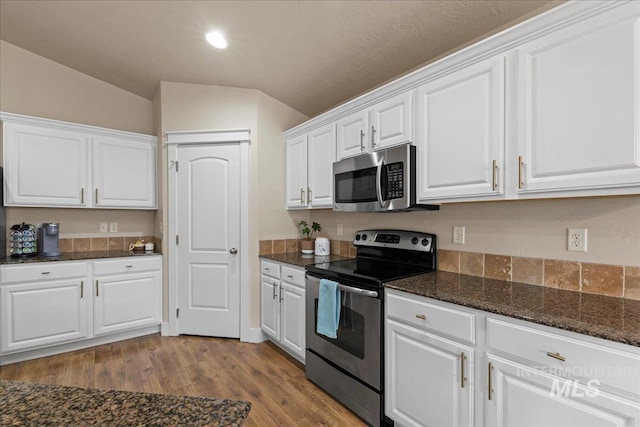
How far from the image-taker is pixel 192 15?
2.41 metres

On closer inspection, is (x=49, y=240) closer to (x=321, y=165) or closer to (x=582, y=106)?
(x=321, y=165)

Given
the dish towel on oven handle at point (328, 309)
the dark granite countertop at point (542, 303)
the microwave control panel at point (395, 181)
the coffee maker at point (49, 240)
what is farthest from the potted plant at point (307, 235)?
the coffee maker at point (49, 240)

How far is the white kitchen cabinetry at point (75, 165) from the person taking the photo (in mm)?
2969

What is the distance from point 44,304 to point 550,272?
3.95m

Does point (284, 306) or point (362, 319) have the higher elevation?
point (362, 319)

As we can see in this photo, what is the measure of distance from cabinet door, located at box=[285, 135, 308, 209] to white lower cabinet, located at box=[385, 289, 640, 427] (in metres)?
1.62

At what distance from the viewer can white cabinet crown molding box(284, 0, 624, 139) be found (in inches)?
54.2

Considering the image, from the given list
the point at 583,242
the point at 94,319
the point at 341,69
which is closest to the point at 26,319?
the point at 94,319

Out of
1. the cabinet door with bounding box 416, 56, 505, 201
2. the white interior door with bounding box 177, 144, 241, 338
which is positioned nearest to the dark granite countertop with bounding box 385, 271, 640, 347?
the cabinet door with bounding box 416, 56, 505, 201

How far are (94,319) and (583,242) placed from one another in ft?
12.9

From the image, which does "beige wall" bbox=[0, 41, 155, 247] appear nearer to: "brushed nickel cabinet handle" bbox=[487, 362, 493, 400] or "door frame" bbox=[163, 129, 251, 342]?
"door frame" bbox=[163, 129, 251, 342]

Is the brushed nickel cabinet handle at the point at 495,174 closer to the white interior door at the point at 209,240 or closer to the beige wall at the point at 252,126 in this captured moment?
the beige wall at the point at 252,126

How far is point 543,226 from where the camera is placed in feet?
5.96

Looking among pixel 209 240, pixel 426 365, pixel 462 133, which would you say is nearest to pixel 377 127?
pixel 462 133
